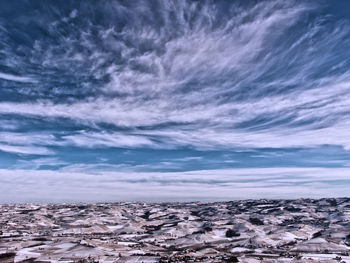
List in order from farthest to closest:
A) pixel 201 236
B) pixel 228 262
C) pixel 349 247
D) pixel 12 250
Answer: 1. pixel 201 236
2. pixel 349 247
3. pixel 12 250
4. pixel 228 262

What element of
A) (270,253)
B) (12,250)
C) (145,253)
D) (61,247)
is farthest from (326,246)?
(12,250)

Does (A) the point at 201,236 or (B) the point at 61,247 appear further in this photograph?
(A) the point at 201,236

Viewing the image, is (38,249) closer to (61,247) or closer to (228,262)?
(61,247)

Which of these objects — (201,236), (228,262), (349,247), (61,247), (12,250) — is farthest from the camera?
(201,236)

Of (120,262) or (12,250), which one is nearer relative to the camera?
(120,262)

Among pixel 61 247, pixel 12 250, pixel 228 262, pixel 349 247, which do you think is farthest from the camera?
pixel 349 247

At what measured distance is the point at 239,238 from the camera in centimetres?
19188

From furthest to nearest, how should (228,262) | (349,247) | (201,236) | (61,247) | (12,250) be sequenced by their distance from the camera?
1. (201,236)
2. (349,247)
3. (61,247)
4. (12,250)
5. (228,262)

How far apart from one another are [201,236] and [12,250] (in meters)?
108

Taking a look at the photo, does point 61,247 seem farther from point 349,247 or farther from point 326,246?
A: point 349,247

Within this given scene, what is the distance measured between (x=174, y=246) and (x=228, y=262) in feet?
184

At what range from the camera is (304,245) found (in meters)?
162

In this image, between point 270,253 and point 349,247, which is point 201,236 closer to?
point 270,253

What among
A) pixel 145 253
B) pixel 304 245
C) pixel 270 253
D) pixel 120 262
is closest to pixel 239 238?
pixel 304 245
